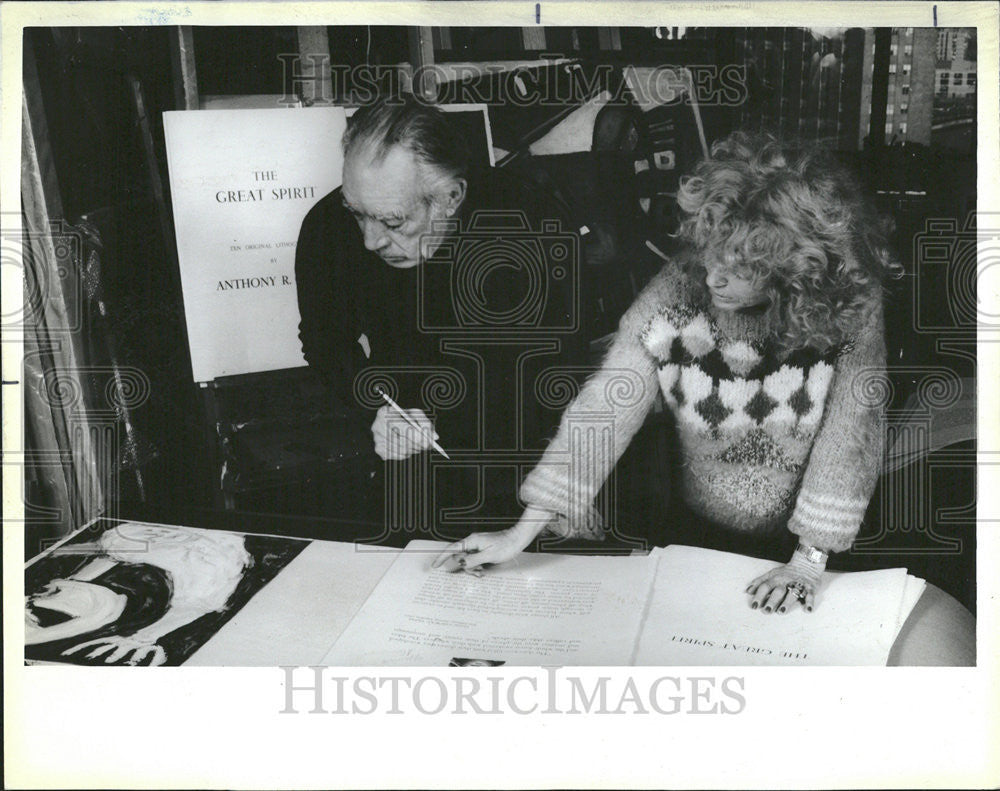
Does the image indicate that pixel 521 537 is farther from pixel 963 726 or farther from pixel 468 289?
pixel 963 726

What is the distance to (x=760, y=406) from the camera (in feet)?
3.81

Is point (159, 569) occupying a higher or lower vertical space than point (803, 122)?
lower

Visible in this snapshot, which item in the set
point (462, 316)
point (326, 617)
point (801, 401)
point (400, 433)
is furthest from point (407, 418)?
point (801, 401)

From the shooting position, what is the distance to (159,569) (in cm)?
120

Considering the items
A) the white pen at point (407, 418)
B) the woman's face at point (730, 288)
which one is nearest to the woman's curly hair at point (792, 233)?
the woman's face at point (730, 288)

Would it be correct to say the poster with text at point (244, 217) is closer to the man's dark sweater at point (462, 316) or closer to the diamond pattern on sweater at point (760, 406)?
the man's dark sweater at point (462, 316)

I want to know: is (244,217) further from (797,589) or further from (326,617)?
(797,589)

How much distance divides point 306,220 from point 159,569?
18.1 inches

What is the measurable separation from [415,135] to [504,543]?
1.63ft

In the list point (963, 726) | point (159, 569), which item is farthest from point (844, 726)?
point (159, 569)

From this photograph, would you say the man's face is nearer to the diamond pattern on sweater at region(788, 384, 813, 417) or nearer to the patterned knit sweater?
the patterned knit sweater

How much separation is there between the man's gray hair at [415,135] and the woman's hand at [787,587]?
23.7 inches

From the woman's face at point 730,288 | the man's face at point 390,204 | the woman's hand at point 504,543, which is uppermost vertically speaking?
the man's face at point 390,204

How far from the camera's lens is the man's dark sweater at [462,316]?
1.17 metres
